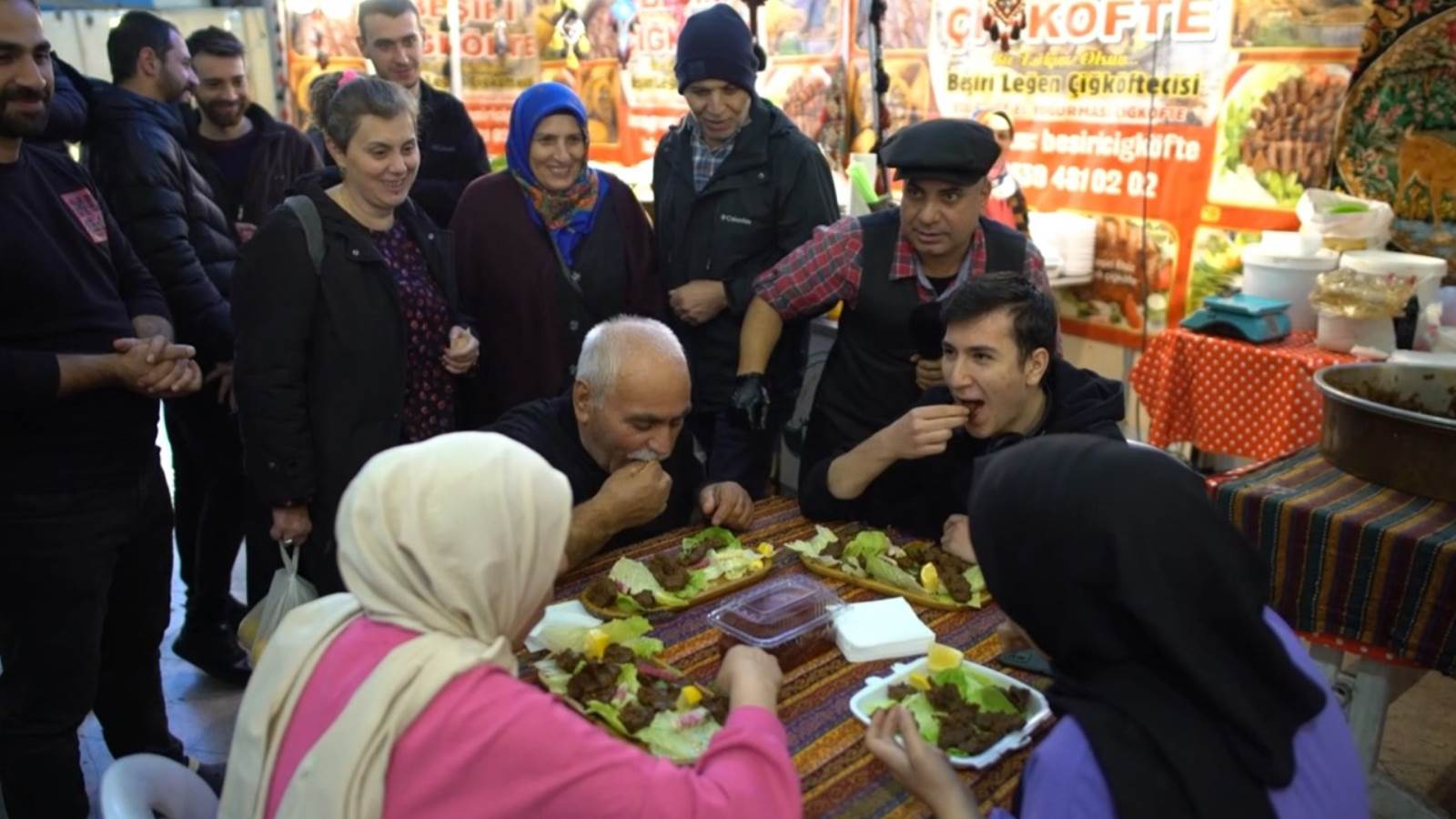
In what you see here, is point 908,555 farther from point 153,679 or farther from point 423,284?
point 153,679

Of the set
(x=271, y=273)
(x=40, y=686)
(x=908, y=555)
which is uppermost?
(x=271, y=273)

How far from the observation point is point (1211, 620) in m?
1.37

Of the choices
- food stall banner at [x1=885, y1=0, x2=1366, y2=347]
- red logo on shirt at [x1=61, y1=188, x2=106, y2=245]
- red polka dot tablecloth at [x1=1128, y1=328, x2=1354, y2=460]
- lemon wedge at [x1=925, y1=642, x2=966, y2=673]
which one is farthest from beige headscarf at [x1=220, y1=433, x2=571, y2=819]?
food stall banner at [x1=885, y1=0, x2=1366, y2=347]

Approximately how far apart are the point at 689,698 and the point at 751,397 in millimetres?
1580

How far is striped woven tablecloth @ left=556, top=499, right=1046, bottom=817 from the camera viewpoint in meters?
1.66

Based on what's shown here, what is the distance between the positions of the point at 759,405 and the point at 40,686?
2093mm

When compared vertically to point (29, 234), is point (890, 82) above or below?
above

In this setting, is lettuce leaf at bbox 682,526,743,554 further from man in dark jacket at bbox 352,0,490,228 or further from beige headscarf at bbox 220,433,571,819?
A: man in dark jacket at bbox 352,0,490,228

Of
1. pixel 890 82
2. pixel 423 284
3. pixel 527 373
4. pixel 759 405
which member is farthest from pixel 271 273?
pixel 890 82

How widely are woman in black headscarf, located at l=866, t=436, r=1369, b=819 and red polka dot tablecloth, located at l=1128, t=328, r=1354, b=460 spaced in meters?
3.32

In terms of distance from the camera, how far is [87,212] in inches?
107

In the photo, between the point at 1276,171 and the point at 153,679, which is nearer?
the point at 153,679

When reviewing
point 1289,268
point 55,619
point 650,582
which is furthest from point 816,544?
point 1289,268

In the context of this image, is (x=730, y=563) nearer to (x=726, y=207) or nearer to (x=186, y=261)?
(x=726, y=207)
